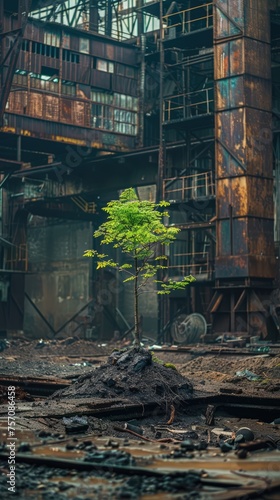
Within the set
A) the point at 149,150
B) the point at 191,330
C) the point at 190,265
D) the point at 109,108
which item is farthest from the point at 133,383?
the point at 109,108

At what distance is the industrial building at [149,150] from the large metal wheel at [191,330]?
0.08m

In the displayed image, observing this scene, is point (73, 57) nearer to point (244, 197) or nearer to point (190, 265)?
point (190, 265)

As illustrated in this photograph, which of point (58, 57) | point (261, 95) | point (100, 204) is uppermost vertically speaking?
point (58, 57)

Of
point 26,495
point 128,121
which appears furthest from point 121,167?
point 26,495

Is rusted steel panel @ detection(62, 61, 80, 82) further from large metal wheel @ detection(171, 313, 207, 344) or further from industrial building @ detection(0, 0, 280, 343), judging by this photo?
large metal wheel @ detection(171, 313, 207, 344)

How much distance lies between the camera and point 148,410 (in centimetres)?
1345

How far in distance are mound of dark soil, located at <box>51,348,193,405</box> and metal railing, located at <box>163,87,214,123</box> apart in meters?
17.0

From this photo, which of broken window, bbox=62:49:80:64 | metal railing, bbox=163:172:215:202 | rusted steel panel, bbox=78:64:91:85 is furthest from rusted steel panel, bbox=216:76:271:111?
broken window, bbox=62:49:80:64

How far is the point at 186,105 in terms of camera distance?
30.4 meters

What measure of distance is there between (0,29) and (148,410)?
20.1 m

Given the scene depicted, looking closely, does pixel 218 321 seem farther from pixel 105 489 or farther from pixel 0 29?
pixel 105 489

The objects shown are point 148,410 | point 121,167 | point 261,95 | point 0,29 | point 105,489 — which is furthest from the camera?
A: point 121,167

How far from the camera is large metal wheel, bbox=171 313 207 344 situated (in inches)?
1079

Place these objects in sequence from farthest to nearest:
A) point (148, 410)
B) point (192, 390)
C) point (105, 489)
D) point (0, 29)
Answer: point (0, 29) < point (192, 390) < point (148, 410) < point (105, 489)
